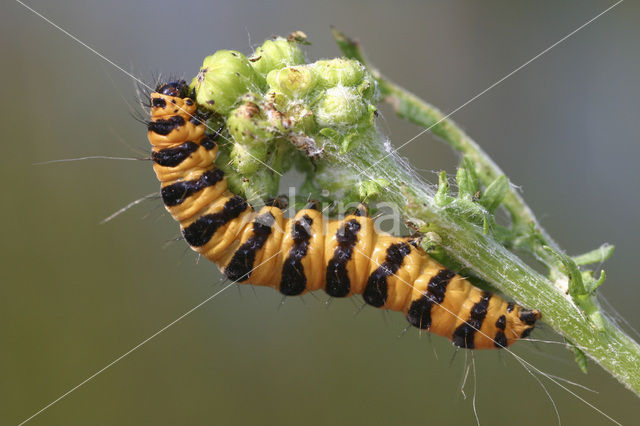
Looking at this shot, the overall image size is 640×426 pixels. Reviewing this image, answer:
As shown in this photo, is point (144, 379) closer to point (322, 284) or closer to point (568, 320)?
point (322, 284)

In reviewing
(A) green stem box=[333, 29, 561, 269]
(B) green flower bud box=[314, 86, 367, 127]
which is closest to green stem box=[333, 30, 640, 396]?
(A) green stem box=[333, 29, 561, 269]

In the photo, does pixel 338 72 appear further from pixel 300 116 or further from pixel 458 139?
pixel 458 139

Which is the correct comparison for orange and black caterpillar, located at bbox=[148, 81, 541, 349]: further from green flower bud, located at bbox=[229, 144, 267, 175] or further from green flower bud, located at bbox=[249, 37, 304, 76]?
green flower bud, located at bbox=[249, 37, 304, 76]

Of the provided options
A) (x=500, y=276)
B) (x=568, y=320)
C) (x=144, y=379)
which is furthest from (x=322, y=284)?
(x=144, y=379)

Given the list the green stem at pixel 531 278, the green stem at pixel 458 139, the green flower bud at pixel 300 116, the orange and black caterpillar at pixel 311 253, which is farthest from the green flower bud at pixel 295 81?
the green stem at pixel 458 139

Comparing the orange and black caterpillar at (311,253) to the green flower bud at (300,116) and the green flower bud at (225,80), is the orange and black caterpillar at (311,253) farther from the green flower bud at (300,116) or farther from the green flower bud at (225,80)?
the green flower bud at (300,116)

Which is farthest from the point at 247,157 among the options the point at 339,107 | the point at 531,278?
the point at 531,278
